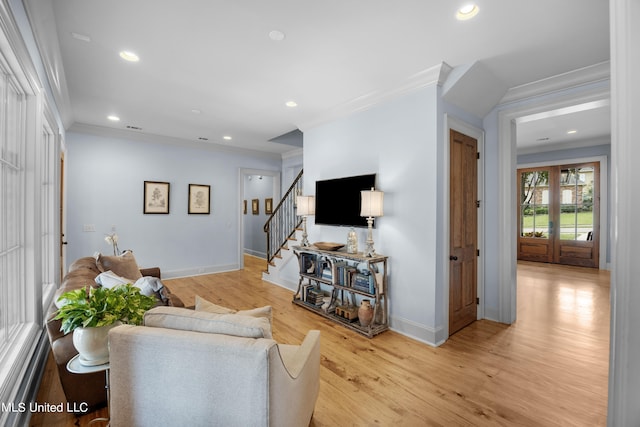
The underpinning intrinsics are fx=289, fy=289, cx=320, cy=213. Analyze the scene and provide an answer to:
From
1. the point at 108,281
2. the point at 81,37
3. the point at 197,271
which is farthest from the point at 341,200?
the point at 197,271

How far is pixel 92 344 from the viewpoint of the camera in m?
1.47

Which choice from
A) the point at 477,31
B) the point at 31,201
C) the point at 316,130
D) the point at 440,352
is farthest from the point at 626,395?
the point at 316,130

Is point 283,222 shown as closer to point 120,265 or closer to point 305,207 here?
point 305,207

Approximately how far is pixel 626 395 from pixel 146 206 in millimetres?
6401

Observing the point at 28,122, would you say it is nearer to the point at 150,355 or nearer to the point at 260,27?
the point at 260,27

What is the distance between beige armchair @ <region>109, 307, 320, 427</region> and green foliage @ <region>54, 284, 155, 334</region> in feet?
0.62

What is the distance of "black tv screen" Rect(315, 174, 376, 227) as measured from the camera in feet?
11.9

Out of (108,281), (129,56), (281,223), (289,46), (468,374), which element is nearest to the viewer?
(108,281)

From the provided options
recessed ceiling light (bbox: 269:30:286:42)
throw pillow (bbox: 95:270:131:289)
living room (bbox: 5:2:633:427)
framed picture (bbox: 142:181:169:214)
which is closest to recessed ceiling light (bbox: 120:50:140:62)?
living room (bbox: 5:2:633:427)

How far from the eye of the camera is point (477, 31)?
233 cm

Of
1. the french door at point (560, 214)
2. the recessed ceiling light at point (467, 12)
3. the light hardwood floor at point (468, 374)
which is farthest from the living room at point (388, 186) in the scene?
the french door at point (560, 214)

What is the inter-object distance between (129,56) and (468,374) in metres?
4.19

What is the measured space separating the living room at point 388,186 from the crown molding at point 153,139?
0.09 ft

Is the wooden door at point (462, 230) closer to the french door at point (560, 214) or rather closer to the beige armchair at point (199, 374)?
the beige armchair at point (199, 374)
